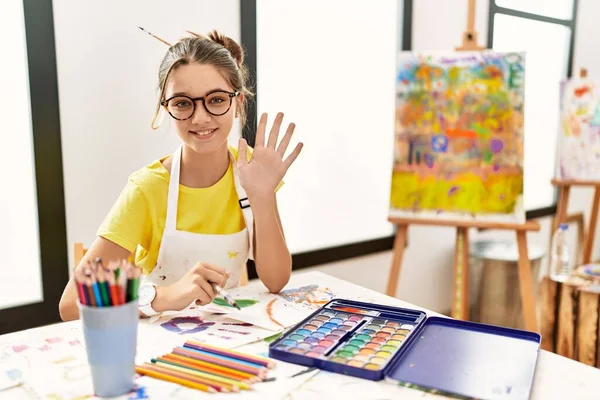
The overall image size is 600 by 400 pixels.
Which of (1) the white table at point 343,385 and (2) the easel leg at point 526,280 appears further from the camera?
(2) the easel leg at point 526,280

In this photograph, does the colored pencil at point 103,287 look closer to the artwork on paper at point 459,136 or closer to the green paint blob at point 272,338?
the green paint blob at point 272,338

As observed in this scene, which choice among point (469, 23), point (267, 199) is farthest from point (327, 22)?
point (267, 199)

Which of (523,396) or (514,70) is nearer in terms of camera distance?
(523,396)

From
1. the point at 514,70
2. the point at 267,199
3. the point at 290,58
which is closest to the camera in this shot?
the point at 267,199

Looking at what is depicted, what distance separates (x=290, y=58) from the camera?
2305 mm

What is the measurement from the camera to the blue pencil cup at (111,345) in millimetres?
742

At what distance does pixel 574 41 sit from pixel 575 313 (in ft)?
8.43

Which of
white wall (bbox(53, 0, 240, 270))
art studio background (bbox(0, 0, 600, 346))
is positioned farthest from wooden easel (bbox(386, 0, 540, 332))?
white wall (bbox(53, 0, 240, 270))

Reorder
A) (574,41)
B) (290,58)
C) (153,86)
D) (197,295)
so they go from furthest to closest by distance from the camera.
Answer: (574,41) → (290,58) → (153,86) → (197,295)

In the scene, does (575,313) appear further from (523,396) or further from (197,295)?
(197,295)

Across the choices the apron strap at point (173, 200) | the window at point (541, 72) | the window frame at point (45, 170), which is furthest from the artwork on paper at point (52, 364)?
the window at point (541, 72)

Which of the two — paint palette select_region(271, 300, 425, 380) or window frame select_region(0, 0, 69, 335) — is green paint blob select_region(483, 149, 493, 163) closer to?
paint palette select_region(271, 300, 425, 380)

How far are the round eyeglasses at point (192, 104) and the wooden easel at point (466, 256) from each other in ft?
3.66

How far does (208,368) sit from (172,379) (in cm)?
6
